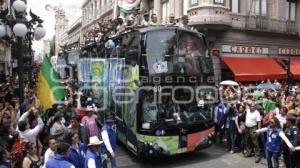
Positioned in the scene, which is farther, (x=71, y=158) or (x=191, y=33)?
(x=191, y=33)

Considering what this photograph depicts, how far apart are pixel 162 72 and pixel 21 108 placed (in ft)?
13.4

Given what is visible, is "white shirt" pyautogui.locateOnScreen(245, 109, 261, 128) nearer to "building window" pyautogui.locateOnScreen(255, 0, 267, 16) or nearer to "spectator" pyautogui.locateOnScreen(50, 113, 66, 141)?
"spectator" pyautogui.locateOnScreen(50, 113, 66, 141)

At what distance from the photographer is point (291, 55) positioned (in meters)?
27.3

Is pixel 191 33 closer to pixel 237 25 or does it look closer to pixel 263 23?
pixel 237 25

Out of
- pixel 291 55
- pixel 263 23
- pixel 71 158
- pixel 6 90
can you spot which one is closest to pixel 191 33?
pixel 71 158

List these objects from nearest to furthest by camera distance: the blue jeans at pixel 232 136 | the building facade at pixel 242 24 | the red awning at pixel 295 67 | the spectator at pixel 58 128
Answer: the spectator at pixel 58 128 < the blue jeans at pixel 232 136 < the building facade at pixel 242 24 < the red awning at pixel 295 67

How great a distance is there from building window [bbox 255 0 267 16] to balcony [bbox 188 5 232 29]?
4.36 metres

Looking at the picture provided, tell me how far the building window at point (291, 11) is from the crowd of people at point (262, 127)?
13.9 metres

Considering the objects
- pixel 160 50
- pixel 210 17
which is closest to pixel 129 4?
pixel 210 17

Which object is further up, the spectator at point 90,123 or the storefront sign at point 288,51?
the storefront sign at point 288,51

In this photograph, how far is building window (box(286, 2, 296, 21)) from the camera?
2725 cm

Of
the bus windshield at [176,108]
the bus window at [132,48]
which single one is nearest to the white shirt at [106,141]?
the bus windshield at [176,108]

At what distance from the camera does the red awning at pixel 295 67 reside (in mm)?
25234

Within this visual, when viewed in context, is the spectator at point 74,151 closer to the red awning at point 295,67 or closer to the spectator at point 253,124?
the spectator at point 253,124
